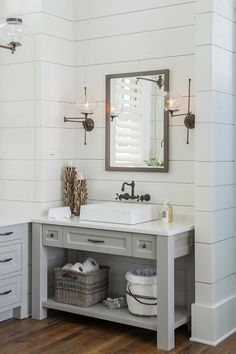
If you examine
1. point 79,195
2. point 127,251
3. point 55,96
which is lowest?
point 127,251

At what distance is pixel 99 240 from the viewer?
4.03 metres

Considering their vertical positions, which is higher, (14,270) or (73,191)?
(73,191)

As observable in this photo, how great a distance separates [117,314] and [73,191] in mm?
1143

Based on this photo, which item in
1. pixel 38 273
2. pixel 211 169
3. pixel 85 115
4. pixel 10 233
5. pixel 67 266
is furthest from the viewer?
pixel 85 115

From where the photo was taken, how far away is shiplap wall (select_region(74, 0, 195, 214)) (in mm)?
4242

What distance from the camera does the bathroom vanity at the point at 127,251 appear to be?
3697mm

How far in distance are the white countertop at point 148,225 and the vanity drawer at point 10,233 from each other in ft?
0.50

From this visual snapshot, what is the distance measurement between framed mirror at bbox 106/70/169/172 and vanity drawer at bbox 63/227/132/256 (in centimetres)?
72

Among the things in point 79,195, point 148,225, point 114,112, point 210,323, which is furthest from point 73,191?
point 210,323

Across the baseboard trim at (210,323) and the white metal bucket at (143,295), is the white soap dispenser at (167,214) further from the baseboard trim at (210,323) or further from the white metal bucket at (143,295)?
the baseboard trim at (210,323)

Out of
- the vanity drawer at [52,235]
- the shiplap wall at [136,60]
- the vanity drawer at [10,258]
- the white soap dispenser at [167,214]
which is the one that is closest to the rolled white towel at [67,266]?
the vanity drawer at [52,235]

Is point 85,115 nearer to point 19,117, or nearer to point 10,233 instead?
point 19,117

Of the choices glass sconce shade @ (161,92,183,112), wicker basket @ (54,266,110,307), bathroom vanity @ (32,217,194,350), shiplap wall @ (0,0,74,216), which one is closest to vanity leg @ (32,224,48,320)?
bathroom vanity @ (32,217,194,350)

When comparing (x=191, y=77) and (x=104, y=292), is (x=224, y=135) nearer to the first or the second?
(x=191, y=77)
